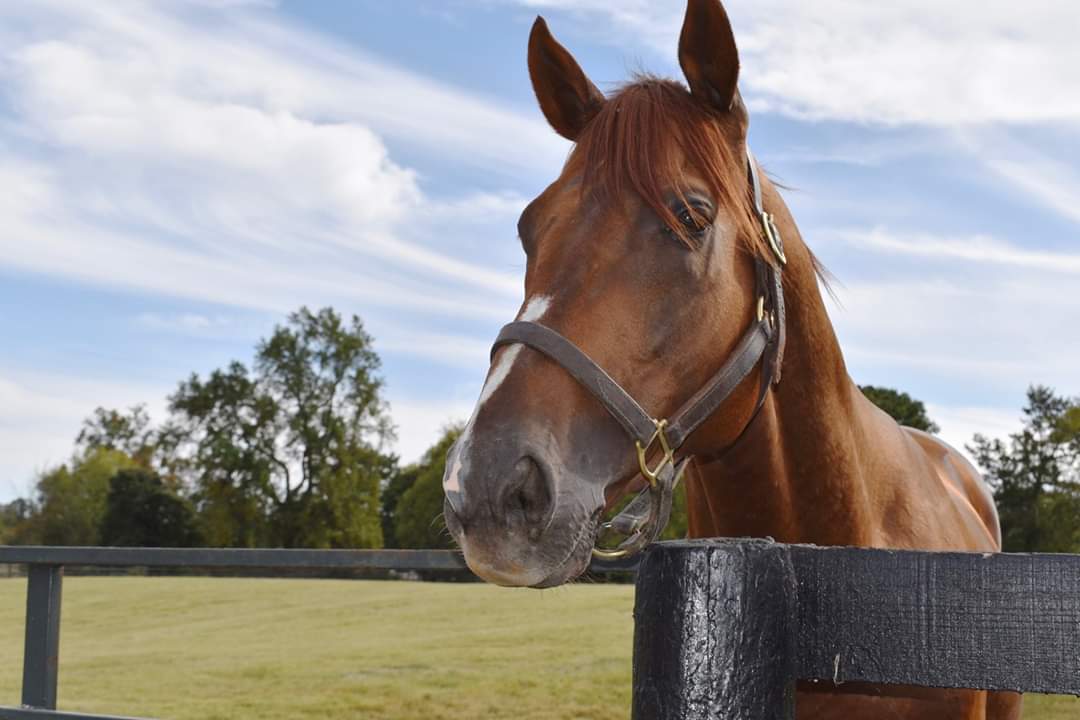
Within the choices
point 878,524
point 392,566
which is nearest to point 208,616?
point 392,566

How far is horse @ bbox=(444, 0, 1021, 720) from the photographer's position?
1.75 meters

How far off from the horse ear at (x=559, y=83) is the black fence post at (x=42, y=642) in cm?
265

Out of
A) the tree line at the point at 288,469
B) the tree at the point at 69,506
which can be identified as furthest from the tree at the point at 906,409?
the tree at the point at 69,506

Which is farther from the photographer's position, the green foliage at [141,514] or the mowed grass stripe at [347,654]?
the green foliage at [141,514]

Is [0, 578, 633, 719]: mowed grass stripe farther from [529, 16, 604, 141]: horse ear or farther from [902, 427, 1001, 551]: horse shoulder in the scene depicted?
[529, 16, 604, 141]: horse ear

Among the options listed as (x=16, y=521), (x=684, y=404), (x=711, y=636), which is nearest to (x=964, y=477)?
(x=684, y=404)

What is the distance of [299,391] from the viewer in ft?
→ 173

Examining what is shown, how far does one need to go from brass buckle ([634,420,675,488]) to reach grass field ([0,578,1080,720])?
2.88 metres

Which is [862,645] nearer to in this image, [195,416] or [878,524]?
[878,524]

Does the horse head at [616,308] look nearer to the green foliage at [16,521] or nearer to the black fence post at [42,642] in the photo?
the black fence post at [42,642]

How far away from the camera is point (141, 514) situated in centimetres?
5941

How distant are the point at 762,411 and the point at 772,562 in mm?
1094

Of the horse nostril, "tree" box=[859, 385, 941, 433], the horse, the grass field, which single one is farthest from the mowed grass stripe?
"tree" box=[859, 385, 941, 433]

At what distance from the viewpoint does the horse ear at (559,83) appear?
2566 mm
